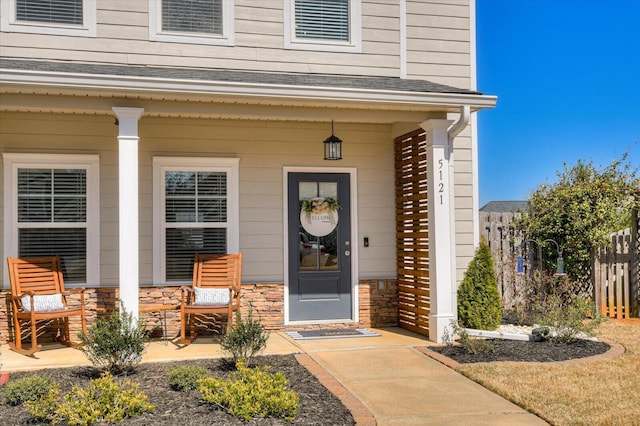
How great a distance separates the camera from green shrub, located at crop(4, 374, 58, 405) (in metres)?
4.84

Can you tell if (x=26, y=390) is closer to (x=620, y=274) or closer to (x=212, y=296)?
(x=212, y=296)

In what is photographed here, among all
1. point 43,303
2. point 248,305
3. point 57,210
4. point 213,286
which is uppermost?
point 57,210

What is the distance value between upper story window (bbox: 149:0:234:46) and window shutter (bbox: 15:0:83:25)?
2.91 feet

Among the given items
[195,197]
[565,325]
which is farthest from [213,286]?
[565,325]

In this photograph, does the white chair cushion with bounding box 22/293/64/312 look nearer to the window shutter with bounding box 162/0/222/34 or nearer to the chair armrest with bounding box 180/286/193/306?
the chair armrest with bounding box 180/286/193/306

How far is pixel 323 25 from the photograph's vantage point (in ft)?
28.2

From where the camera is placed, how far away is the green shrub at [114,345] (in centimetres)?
569

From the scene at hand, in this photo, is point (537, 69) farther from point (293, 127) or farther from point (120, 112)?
point (120, 112)

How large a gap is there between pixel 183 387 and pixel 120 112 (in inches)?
118

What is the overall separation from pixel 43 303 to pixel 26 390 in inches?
95.6

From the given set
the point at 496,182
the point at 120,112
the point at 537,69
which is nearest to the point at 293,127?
the point at 120,112

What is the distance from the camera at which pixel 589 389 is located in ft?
17.6

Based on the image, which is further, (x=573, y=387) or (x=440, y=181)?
(x=440, y=181)

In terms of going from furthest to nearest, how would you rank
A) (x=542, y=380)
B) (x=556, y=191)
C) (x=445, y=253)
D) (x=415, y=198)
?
(x=556, y=191), (x=415, y=198), (x=445, y=253), (x=542, y=380)
